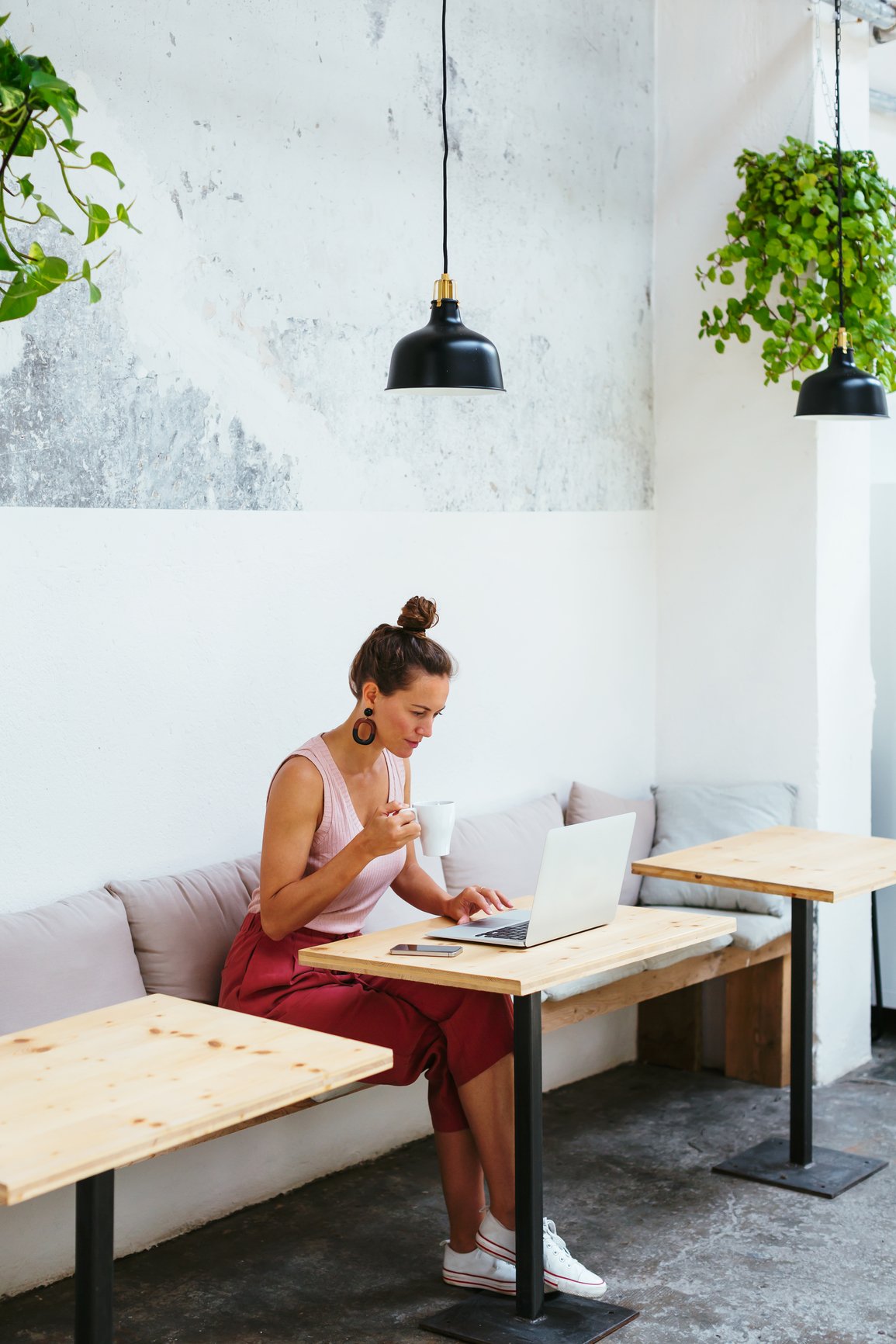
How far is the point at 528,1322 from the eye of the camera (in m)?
2.90

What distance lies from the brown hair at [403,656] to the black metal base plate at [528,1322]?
51.0 inches

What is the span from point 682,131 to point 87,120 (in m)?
2.31

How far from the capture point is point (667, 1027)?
477cm

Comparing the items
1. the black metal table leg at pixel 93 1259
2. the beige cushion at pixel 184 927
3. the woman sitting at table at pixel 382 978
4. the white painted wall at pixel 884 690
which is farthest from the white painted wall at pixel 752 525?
the black metal table leg at pixel 93 1259

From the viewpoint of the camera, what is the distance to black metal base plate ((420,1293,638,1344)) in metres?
2.85

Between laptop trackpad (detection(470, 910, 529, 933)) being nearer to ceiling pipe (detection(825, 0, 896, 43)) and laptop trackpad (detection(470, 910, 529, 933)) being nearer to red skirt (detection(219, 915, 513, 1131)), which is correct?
red skirt (detection(219, 915, 513, 1131))

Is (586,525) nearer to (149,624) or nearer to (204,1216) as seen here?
(149,624)

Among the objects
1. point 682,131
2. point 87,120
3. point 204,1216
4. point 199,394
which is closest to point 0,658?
point 199,394

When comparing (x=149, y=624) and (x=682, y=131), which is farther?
(x=682, y=131)

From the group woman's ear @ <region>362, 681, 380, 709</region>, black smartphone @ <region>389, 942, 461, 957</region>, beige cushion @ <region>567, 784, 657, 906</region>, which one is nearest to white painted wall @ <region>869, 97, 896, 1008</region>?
beige cushion @ <region>567, 784, 657, 906</region>

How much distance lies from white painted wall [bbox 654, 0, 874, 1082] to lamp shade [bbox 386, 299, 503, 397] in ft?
5.75

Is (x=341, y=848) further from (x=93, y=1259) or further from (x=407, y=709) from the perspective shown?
(x=93, y=1259)

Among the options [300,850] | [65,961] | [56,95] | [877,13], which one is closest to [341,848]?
[300,850]

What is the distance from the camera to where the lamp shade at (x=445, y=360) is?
312 cm
